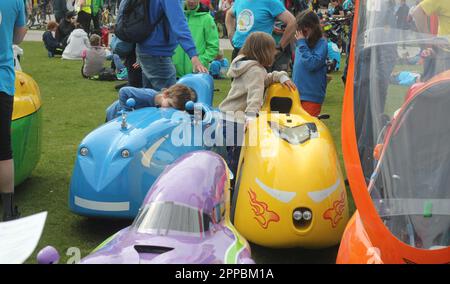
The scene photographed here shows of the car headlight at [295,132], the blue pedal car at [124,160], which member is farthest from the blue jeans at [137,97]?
the car headlight at [295,132]

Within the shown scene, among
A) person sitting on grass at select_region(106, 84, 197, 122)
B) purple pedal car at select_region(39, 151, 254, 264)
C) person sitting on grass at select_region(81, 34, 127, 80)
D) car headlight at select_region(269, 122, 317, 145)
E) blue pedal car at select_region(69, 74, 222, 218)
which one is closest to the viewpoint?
purple pedal car at select_region(39, 151, 254, 264)

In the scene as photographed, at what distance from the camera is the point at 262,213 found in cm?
435

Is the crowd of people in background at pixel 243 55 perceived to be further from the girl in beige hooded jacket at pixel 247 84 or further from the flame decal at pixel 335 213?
the flame decal at pixel 335 213

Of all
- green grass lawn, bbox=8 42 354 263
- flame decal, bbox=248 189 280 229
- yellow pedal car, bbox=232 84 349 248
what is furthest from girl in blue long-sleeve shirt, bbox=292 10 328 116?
flame decal, bbox=248 189 280 229

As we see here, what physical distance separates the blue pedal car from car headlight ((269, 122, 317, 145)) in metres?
0.59

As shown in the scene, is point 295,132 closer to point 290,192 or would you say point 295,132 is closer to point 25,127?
point 290,192

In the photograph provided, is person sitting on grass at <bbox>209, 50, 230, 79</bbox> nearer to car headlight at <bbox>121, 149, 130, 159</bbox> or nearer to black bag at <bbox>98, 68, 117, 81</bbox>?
black bag at <bbox>98, 68, 117, 81</bbox>

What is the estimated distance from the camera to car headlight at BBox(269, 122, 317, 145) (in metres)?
4.76

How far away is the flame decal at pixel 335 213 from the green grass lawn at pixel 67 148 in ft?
1.03

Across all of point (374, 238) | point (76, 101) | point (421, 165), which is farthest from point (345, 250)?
point (76, 101)

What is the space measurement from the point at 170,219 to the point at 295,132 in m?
1.83
